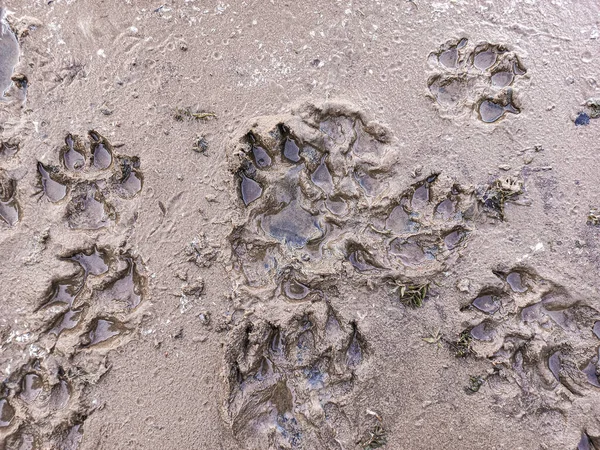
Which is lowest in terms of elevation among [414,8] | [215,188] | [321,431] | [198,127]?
[321,431]

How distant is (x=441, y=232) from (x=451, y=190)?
10.4 inches

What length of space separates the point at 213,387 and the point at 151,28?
2.20 metres

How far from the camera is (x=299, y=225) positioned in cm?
237

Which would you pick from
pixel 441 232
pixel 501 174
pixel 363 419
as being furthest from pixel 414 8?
pixel 363 419

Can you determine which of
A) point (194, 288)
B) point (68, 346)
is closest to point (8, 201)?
point (68, 346)

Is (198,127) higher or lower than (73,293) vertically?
higher

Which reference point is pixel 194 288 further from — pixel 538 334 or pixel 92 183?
pixel 538 334

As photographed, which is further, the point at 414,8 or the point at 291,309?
the point at 414,8

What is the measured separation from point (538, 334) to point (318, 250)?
1362mm

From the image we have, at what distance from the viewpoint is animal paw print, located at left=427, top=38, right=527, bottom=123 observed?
96.3 inches

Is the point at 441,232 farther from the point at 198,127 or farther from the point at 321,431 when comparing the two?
the point at 198,127

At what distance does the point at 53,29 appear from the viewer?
8.13 ft

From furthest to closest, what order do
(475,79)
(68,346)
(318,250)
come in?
(475,79), (318,250), (68,346)

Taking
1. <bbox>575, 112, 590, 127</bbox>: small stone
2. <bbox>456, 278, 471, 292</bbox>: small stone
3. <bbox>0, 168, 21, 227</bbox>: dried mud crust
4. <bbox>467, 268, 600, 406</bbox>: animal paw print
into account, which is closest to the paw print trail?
<bbox>456, 278, 471, 292</bbox>: small stone
